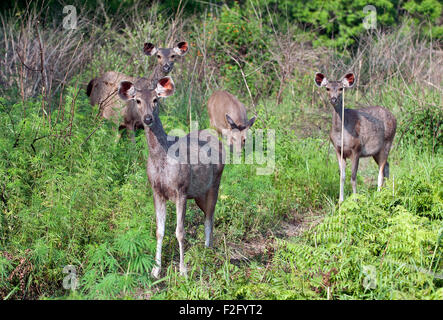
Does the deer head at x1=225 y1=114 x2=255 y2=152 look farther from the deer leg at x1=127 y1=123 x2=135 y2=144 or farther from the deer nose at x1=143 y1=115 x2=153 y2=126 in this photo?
the deer nose at x1=143 y1=115 x2=153 y2=126

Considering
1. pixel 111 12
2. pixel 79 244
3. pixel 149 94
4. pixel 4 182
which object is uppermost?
pixel 111 12

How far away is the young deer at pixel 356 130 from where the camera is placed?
359 inches

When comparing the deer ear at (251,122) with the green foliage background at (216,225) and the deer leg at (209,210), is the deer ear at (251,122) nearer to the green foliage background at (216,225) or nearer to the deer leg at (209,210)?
the green foliage background at (216,225)

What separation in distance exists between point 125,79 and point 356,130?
4123mm

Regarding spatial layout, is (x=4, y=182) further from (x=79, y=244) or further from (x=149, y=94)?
(x=149, y=94)

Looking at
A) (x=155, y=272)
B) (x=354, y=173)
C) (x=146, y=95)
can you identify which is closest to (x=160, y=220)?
(x=155, y=272)

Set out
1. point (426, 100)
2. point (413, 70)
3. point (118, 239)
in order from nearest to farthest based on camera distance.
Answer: point (118, 239), point (426, 100), point (413, 70)

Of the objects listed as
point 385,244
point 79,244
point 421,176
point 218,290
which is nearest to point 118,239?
point 79,244

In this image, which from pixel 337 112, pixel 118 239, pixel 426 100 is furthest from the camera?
pixel 426 100

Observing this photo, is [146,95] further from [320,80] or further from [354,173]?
[354,173]

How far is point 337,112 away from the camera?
9.32m

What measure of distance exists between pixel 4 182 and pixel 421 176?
568cm
